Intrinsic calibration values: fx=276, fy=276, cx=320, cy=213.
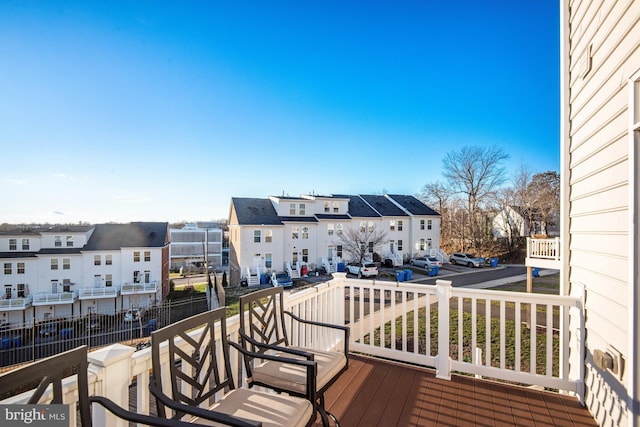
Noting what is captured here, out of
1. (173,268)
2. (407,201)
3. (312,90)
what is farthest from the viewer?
(173,268)

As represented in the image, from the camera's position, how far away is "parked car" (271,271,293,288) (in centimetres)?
1555

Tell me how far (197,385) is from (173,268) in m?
34.4

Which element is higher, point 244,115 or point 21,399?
point 244,115

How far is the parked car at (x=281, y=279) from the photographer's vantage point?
612 inches

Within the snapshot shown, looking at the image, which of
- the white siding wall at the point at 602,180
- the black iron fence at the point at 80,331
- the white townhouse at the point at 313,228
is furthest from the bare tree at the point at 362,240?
the white siding wall at the point at 602,180

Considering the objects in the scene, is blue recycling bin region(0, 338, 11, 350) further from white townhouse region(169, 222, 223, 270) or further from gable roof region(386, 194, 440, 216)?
gable roof region(386, 194, 440, 216)

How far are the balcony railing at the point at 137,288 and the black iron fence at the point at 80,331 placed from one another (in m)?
1.19

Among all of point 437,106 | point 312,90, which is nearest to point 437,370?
point 312,90

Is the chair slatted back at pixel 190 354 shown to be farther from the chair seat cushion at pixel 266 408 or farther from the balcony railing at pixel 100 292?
the balcony railing at pixel 100 292

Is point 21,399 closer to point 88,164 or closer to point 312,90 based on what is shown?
point 312,90

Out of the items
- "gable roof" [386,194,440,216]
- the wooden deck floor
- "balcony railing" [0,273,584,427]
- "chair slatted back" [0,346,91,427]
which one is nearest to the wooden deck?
the wooden deck floor

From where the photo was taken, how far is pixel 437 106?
12562 mm

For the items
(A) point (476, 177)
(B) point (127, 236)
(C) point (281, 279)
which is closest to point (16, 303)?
(B) point (127, 236)

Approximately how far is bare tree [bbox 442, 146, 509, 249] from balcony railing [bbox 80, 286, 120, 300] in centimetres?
2603
